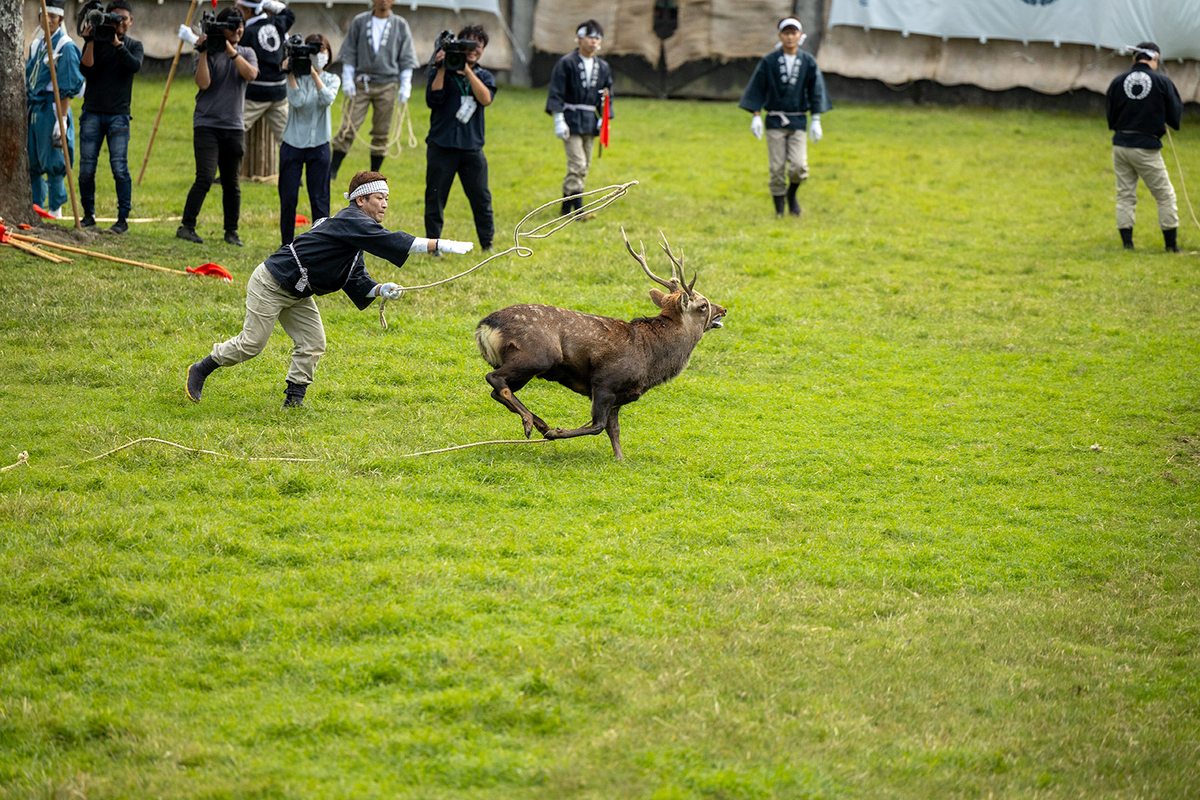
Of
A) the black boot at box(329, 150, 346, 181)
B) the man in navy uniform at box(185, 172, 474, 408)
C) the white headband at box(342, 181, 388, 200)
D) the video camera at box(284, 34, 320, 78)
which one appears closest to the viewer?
the man in navy uniform at box(185, 172, 474, 408)

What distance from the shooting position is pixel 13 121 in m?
11.8

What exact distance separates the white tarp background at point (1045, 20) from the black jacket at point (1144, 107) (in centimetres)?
992

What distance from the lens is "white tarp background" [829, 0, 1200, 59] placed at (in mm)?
22797

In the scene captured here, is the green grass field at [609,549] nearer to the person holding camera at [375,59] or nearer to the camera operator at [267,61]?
the camera operator at [267,61]

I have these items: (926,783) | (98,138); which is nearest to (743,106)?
(98,138)

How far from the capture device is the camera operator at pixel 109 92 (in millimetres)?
11969

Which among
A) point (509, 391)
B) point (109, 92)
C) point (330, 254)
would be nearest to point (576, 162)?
point (109, 92)

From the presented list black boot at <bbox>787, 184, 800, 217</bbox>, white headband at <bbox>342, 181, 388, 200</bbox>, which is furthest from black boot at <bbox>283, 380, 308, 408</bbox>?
black boot at <bbox>787, 184, 800, 217</bbox>

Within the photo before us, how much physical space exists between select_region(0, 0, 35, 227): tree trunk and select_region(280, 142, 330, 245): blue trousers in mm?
2771

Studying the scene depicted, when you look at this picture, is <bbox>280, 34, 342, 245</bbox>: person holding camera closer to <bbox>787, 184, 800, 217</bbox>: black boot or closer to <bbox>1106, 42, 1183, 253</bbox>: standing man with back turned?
<bbox>787, 184, 800, 217</bbox>: black boot

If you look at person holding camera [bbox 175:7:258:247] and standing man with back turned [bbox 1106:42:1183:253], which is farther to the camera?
standing man with back turned [bbox 1106:42:1183:253]

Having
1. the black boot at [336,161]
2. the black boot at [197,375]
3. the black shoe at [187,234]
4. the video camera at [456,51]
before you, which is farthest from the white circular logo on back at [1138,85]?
the black boot at [197,375]

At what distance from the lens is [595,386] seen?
784 centimetres

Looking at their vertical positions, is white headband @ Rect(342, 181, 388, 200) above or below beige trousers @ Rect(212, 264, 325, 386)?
above
